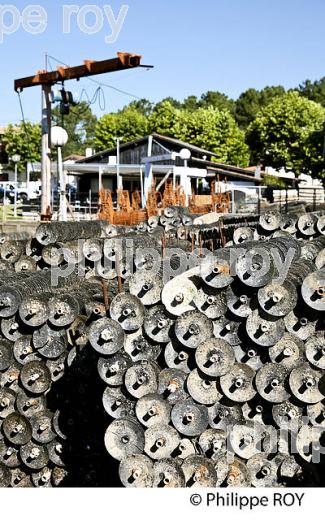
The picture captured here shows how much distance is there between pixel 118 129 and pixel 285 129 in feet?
50.6

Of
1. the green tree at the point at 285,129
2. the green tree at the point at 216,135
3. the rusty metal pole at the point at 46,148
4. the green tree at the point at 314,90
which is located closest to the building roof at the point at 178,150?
the green tree at the point at 285,129

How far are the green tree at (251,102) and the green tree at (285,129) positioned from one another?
75.1ft

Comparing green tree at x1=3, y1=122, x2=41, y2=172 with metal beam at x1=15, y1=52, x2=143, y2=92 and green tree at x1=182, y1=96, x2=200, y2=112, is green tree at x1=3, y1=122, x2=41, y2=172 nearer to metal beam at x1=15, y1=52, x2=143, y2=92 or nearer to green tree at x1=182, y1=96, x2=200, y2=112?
green tree at x1=182, y1=96, x2=200, y2=112

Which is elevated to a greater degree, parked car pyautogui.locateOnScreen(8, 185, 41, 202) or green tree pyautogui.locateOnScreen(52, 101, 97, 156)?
green tree pyautogui.locateOnScreen(52, 101, 97, 156)

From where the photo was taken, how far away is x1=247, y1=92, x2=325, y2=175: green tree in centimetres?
4784

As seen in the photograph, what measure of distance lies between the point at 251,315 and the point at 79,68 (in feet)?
49.4

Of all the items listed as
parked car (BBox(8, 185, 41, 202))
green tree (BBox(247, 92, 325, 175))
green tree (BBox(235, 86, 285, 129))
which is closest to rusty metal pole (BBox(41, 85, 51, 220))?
parked car (BBox(8, 185, 41, 202))

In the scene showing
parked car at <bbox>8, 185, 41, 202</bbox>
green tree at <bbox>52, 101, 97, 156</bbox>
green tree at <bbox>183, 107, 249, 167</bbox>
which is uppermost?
green tree at <bbox>52, 101, 97, 156</bbox>

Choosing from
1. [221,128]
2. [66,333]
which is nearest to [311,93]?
[221,128]

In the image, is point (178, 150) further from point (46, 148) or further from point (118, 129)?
point (118, 129)

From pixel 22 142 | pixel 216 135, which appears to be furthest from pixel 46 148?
pixel 22 142

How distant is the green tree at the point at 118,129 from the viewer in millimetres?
56594

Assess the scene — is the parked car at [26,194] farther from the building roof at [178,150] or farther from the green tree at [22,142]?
the green tree at [22,142]

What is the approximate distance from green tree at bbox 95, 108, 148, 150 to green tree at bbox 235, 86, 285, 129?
65.6ft
